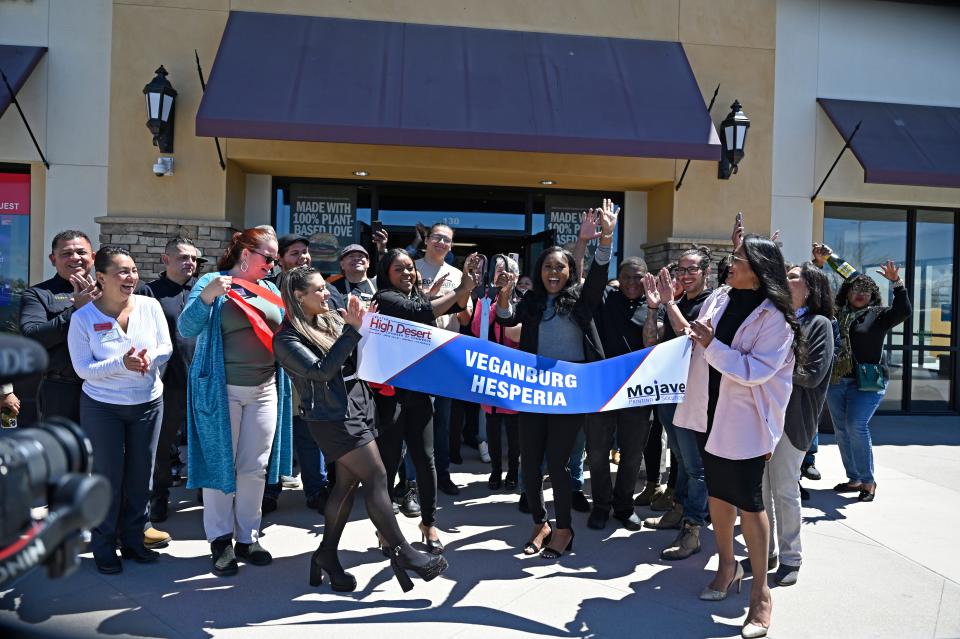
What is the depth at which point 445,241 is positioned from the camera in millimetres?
5629

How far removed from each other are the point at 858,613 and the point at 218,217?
303 inches

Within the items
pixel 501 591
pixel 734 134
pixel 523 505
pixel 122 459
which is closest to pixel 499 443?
pixel 523 505

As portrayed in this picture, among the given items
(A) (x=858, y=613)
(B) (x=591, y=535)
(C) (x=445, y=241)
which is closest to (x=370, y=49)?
(C) (x=445, y=241)

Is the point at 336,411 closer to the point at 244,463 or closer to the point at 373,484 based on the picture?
the point at 373,484

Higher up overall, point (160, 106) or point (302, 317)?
point (160, 106)

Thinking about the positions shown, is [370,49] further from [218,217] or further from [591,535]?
[591,535]

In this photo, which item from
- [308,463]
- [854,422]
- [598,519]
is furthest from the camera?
[854,422]

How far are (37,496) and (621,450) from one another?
4.37 metres

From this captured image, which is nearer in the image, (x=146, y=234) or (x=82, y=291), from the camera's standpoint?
(x=82, y=291)

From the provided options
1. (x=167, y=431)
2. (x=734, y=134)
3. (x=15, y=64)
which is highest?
(x=15, y=64)

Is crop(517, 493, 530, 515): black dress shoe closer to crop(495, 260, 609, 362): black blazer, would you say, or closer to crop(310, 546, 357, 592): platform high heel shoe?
crop(495, 260, 609, 362): black blazer

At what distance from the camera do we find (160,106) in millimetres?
8055

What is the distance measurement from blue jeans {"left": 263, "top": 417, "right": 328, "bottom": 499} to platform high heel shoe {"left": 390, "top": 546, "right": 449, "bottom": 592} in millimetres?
1832

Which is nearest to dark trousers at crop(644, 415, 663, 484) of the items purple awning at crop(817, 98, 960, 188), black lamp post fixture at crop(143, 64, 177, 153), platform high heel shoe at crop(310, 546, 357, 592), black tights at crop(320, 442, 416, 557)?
black tights at crop(320, 442, 416, 557)
